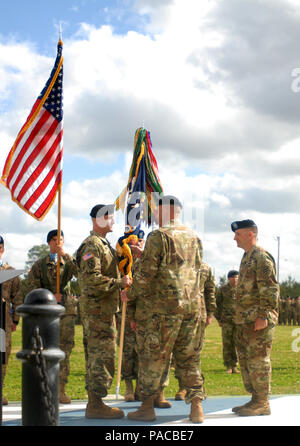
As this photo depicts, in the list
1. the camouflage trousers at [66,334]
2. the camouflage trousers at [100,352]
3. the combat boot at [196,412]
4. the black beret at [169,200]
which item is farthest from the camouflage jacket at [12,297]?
the combat boot at [196,412]

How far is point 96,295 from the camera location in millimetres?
6090

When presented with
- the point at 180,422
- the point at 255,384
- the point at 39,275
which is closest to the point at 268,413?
the point at 255,384

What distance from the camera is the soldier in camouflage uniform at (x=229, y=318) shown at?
39.7ft

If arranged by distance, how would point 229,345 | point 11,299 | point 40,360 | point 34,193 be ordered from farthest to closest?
point 229,345 → point 11,299 → point 34,193 → point 40,360

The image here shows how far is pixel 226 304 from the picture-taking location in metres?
12.5

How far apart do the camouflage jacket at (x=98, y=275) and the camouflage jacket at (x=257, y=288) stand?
1.45 metres

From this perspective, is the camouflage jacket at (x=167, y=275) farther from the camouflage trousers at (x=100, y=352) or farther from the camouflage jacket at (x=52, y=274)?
the camouflage jacket at (x=52, y=274)

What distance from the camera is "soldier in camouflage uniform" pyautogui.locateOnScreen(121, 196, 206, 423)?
5.57 m

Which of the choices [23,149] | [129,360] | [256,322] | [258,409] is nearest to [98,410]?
[129,360]

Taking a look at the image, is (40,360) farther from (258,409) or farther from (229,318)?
(229,318)

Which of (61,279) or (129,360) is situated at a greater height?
(61,279)

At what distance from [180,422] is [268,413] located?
113 centimetres

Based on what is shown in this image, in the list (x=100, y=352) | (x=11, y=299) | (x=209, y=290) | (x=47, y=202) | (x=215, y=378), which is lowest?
(x=215, y=378)

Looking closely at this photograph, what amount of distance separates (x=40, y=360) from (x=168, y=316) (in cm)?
225
